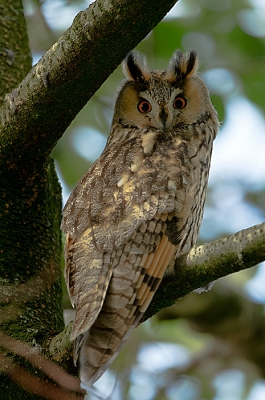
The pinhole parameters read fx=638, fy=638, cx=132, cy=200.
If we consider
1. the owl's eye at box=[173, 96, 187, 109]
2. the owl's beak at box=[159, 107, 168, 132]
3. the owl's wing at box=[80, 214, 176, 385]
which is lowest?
the owl's wing at box=[80, 214, 176, 385]

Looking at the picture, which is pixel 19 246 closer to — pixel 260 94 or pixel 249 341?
pixel 249 341

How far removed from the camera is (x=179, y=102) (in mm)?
3326

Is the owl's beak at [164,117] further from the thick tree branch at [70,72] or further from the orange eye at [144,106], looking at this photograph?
the thick tree branch at [70,72]

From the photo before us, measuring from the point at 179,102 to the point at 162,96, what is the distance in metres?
0.15

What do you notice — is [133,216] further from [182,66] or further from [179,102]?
[182,66]

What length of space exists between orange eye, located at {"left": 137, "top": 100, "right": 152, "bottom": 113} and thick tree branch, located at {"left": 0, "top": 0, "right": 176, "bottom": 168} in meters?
0.79

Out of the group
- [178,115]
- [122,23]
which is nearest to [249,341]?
[178,115]

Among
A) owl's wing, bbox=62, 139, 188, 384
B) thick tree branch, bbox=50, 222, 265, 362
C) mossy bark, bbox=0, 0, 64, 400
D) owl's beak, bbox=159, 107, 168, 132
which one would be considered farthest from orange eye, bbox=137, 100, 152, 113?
thick tree branch, bbox=50, 222, 265, 362

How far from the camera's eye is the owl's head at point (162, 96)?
3201 millimetres

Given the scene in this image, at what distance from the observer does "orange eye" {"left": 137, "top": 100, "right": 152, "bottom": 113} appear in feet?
10.7

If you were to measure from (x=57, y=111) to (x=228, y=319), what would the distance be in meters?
1.82

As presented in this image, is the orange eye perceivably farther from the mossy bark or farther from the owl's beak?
the mossy bark

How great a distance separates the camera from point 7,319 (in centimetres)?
260

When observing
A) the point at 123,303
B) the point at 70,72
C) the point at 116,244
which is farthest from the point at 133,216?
the point at 70,72
